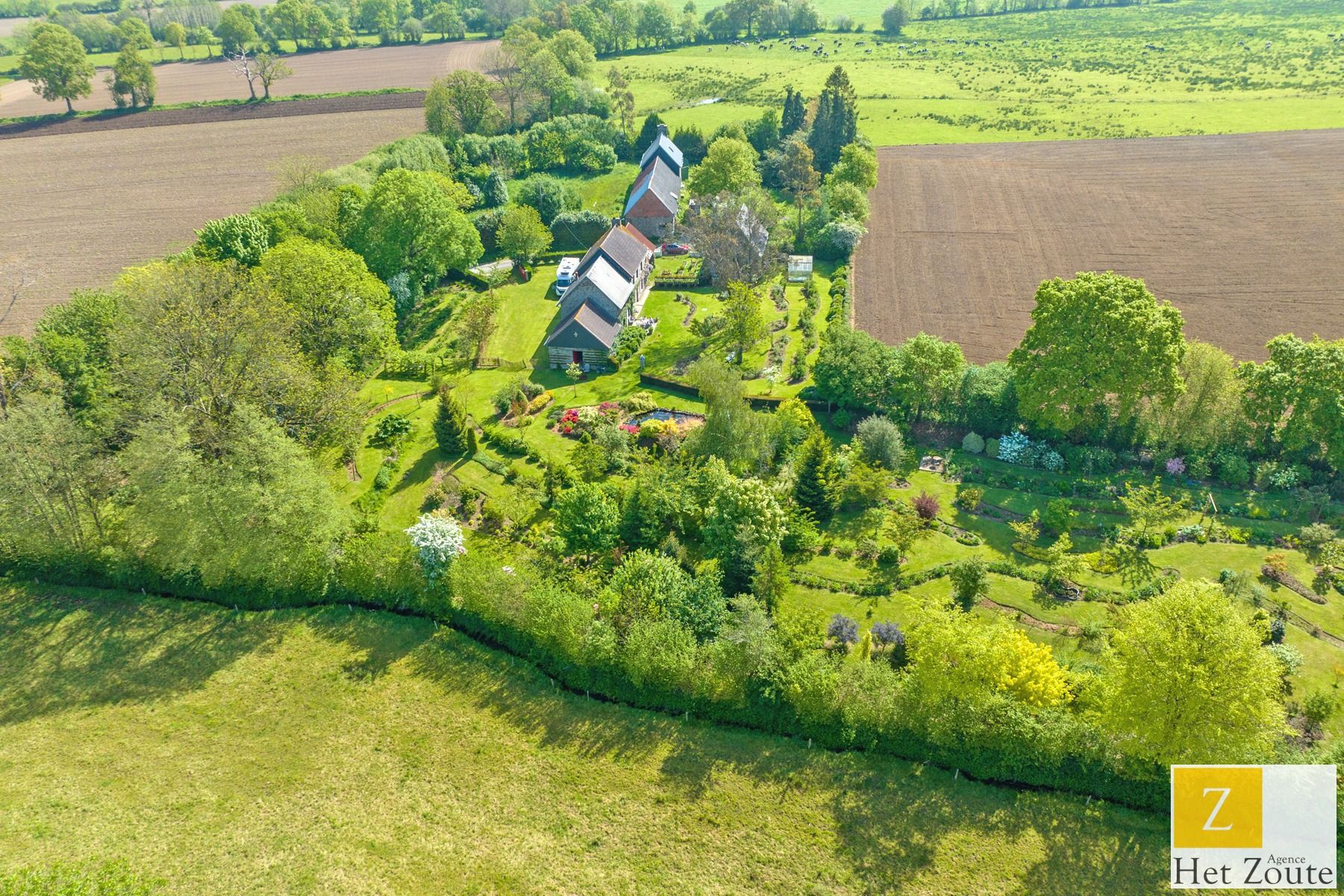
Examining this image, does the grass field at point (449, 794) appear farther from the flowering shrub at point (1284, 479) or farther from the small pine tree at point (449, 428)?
the flowering shrub at point (1284, 479)

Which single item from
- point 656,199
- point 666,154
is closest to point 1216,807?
point 656,199

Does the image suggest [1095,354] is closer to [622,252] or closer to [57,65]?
Result: [622,252]

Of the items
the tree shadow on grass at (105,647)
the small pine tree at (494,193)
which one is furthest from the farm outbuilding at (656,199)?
the tree shadow on grass at (105,647)

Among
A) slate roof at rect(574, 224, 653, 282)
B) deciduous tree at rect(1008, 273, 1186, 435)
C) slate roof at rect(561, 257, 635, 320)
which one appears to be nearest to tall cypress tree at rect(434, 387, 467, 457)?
slate roof at rect(561, 257, 635, 320)

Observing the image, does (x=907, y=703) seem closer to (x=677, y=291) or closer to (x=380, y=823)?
(x=380, y=823)

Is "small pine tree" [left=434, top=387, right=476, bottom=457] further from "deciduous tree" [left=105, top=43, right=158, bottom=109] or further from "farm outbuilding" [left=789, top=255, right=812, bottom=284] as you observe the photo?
"deciduous tree" [left=105, top=43, right=158, bottom=109]
